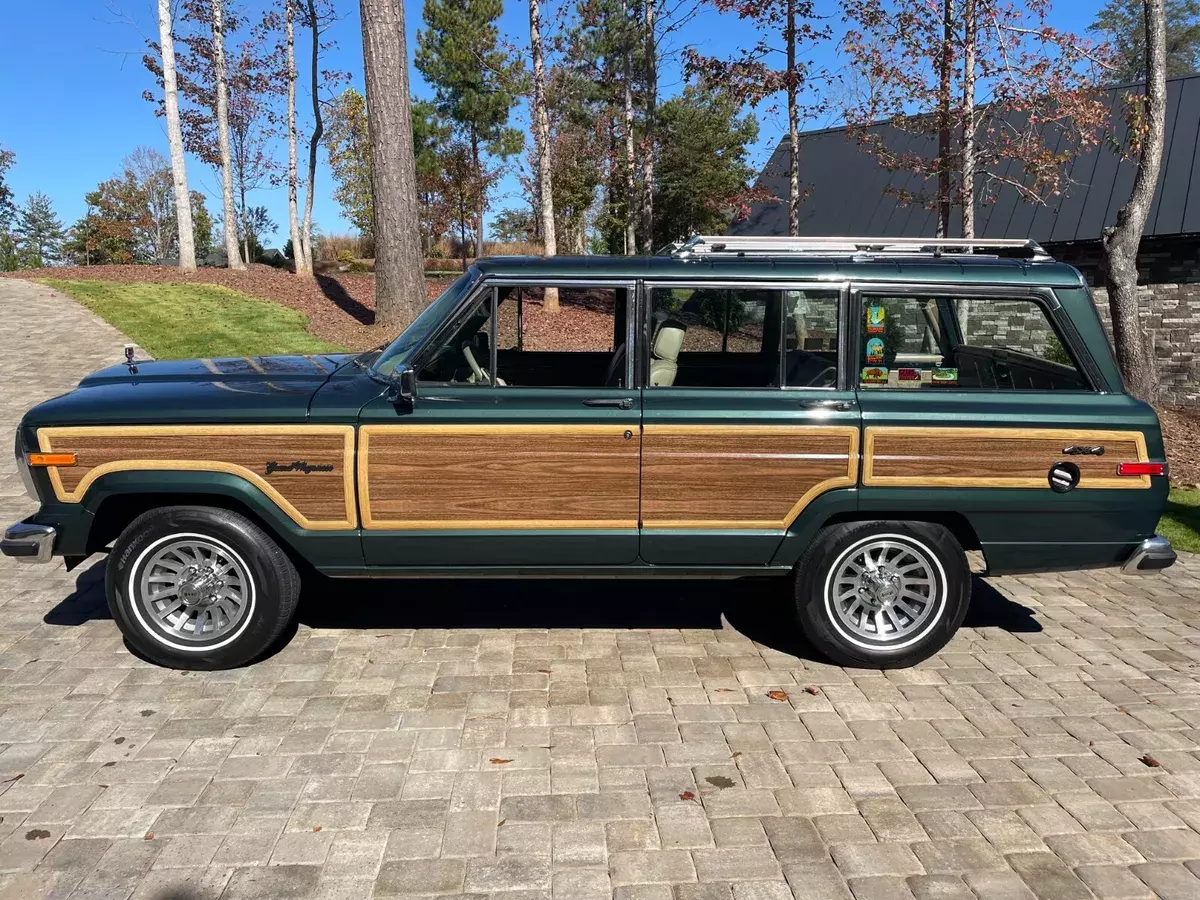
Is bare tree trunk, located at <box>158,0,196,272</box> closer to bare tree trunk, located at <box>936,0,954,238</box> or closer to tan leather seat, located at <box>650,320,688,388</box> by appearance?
bare tree trunk, located at <box>936,0,954,238</box>

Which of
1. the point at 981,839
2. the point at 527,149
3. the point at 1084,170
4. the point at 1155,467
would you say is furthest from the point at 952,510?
the point at 527,149

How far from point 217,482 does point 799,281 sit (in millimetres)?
2998

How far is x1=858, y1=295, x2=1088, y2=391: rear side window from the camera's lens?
4148mm

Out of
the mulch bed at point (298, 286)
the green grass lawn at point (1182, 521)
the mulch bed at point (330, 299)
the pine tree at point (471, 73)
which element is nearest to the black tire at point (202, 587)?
the mulch bed at point (330, 299)

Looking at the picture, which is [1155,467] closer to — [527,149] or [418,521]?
[418,521]

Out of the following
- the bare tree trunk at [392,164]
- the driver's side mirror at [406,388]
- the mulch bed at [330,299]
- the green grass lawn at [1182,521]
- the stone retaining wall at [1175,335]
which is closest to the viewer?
the driver's side mirror at [406,388]

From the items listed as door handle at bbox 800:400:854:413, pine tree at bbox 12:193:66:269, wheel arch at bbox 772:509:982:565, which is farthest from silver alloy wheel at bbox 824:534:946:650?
pine tree at bbox 12:193:66:269

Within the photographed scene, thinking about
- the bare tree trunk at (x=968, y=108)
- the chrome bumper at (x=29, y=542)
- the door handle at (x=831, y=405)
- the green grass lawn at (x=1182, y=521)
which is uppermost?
the bare tree trunk at (x=968, y=108)

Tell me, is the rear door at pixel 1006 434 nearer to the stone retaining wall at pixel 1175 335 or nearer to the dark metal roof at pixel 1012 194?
the dark metal roof at pixel 1012 194

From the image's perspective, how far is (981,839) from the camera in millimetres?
3002

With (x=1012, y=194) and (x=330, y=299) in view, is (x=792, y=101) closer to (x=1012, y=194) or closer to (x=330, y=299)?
(x=1012, y=194)

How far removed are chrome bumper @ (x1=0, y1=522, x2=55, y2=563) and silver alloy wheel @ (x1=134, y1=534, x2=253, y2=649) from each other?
42 centimetres

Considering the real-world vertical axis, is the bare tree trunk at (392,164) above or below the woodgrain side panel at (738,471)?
above

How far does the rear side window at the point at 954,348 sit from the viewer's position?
4148 millimetres
